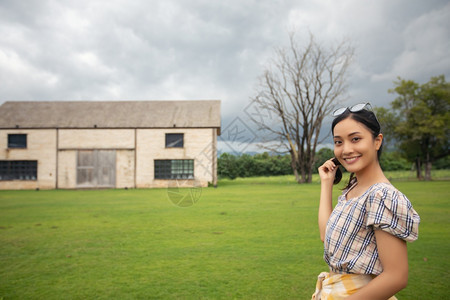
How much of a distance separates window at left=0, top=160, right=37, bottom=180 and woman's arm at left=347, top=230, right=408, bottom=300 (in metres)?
33.2

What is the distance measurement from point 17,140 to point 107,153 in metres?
8.90

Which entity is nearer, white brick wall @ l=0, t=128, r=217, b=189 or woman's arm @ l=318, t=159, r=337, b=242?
woman's arm @ l=318, t=159, r=337, b=242

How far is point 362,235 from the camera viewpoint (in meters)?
1.56

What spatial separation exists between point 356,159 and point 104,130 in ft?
99.1

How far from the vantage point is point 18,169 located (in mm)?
29078

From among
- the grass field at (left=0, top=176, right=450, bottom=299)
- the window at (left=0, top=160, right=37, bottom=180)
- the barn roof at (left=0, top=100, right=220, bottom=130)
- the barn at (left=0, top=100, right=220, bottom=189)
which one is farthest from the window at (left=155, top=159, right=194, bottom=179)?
the grass field at (left=0, top=176, right=450, bottom=299)

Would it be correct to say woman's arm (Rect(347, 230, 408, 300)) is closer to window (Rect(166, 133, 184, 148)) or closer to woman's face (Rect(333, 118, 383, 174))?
woman's face (Rect(333, 118, 383, 174))

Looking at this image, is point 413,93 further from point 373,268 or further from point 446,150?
point 373,268

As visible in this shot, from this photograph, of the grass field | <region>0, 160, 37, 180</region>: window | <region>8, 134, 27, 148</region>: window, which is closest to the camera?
the grass field

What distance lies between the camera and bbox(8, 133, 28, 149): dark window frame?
96.6 feet

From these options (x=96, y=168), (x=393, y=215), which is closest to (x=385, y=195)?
(x=393, y=215)

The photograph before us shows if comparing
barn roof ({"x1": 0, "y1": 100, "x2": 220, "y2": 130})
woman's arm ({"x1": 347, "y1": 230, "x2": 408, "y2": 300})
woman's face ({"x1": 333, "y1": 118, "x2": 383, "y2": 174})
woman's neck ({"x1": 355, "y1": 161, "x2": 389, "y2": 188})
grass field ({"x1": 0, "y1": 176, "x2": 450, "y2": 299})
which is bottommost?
grass field ({"x1": 0, "y1": 176, "x2": 450, "y2": 299})

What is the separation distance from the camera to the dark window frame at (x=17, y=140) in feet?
96.6

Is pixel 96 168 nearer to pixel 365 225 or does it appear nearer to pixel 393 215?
pixel 365 225
